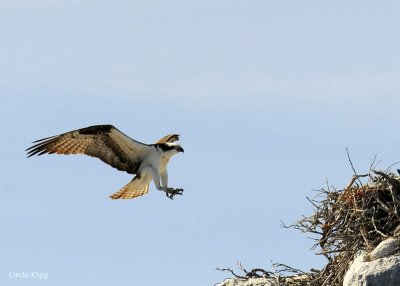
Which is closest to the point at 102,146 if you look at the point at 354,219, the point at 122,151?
the point at 122,151

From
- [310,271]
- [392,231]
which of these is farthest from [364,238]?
[310,271]

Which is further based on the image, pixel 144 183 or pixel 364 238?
pixel 144 183

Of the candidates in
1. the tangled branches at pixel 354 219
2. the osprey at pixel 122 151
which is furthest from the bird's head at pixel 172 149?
the tangled branches at pixel 354 219

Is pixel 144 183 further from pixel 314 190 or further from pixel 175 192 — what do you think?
pixel 314 190

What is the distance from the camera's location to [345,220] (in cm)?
1479

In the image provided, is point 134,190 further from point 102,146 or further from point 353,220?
point 353,220

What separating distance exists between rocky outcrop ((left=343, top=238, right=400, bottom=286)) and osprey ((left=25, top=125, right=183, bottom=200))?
16.2 feet

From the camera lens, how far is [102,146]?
725 inches

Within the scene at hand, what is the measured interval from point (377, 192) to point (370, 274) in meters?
1.68

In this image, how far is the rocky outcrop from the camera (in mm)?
13363

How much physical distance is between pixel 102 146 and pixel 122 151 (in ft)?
1.19

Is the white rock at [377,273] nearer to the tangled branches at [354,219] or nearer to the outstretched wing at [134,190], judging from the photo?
the tangled branches at [354,219]

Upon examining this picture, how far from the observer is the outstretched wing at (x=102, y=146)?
18.1 metres

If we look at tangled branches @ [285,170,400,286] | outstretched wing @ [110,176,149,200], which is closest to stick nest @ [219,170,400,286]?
tangled branches @ [285,170,400,286]
